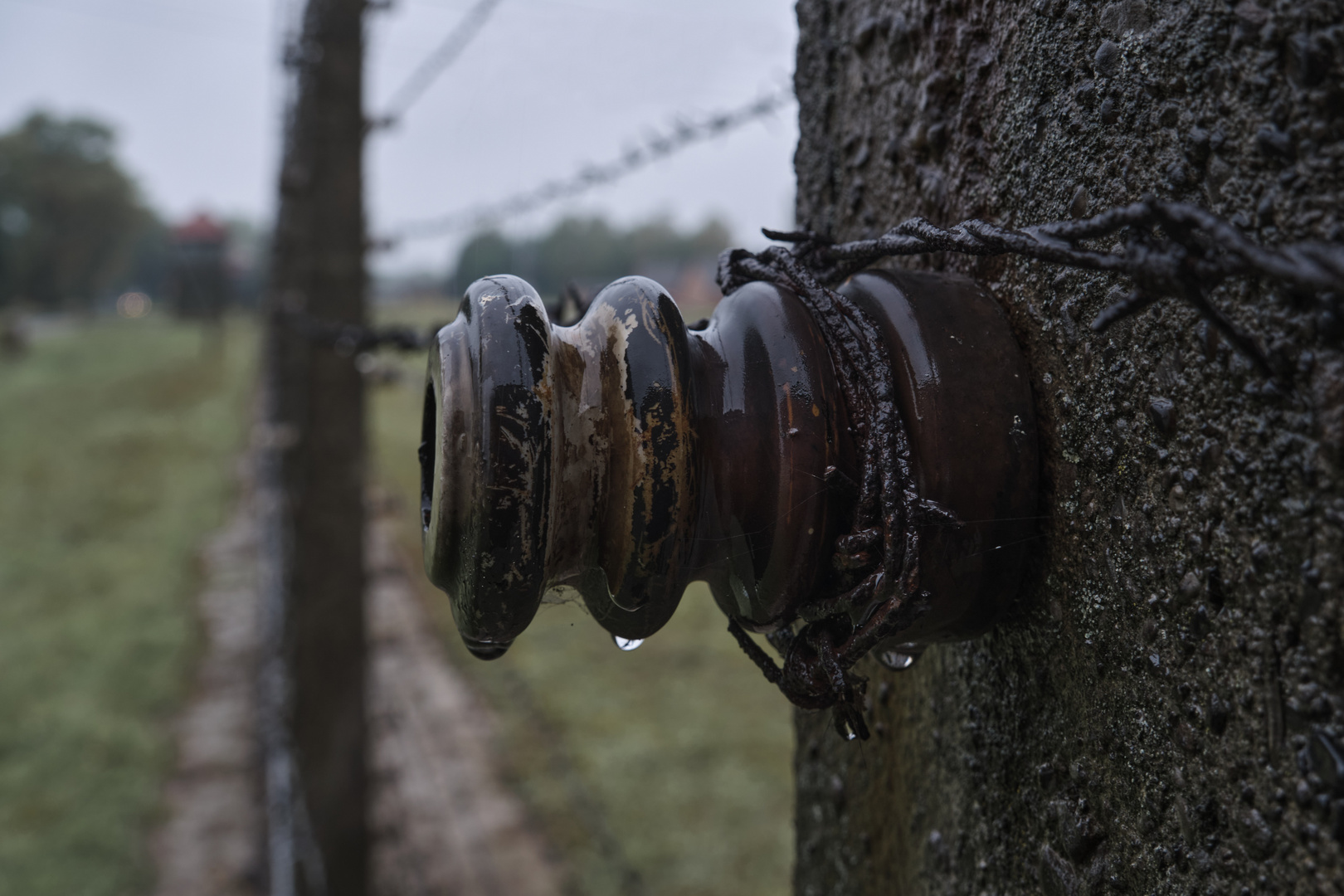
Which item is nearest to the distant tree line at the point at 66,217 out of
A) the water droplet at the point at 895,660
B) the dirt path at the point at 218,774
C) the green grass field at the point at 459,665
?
the green grass field at the point at 459,665

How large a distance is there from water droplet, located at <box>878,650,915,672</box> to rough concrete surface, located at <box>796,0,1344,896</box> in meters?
0.03

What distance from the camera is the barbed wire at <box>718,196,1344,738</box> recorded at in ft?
1.20

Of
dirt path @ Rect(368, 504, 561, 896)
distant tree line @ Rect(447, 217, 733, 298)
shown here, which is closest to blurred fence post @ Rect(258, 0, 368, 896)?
distant tree line @ Rect(447, 217, 733, 298)

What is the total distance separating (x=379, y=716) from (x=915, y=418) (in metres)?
5.02

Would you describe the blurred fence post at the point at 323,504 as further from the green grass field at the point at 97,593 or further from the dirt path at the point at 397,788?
the green grass field at the point at 97,593

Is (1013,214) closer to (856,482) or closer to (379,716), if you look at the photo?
(856,482)

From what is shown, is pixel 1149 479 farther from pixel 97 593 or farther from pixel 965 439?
pixel 97 593

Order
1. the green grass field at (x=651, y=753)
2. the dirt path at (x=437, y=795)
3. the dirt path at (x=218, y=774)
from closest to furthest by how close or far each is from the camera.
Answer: the green grass field at (x=651, y=753) → the dirt path at (x=437, y=795) → the dirt path at (x=218, y=774)

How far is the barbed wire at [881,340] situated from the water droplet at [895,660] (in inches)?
2.8

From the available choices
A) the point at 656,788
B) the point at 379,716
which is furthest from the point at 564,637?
the point at 656,788

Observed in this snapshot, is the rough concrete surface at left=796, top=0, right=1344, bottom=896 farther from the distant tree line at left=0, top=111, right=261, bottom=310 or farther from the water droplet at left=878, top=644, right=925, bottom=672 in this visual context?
the distant tree line at left=0, top=111, right=261, bottom=310

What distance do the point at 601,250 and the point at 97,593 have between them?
631 cm

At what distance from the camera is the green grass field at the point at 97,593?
4441 mm

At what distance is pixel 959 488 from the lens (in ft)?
1.61
